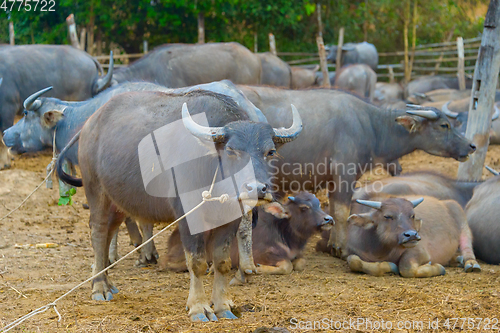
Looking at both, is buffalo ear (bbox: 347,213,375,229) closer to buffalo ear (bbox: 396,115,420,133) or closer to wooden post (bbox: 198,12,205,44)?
buffalo ear (bbox: 396,115,420,133)

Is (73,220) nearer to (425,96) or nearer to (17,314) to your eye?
(17,314)

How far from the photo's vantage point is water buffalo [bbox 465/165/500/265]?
6.54m

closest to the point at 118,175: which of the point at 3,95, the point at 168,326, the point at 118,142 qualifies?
the point at 118,142

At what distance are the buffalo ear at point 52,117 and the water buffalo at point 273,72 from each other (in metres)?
8.22

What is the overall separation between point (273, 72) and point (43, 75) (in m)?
6.39

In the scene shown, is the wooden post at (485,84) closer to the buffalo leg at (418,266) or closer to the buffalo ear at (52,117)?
the buffalo leg at (418,266)

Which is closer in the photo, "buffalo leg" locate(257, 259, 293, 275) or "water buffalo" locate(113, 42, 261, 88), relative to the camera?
"buffalo leg" locate(257, 259, 293, 275)

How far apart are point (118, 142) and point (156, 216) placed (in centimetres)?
73

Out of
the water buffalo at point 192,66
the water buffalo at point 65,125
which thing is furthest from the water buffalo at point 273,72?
the water buffalo at point 65,125

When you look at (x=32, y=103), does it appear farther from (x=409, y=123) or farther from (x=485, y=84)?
(x=485, y=84)

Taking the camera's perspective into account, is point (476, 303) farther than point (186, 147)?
Yes

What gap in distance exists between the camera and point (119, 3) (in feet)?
62.0

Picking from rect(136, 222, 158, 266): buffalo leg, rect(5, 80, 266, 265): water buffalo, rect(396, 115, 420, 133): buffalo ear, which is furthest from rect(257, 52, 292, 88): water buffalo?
rect(136, 222, 158, 266): buffalo leg

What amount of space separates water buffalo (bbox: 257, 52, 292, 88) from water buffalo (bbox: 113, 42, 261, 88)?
271 centimetres
